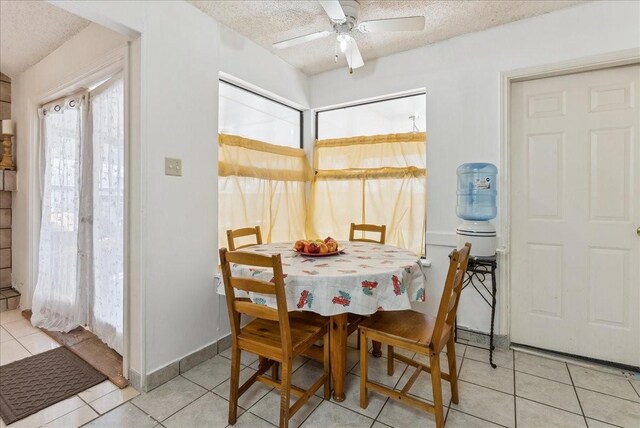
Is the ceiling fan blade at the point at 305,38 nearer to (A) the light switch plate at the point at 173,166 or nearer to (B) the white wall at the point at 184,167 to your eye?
(B) the white wall at the point at 184,167

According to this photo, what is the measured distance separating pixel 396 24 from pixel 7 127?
3.92 m

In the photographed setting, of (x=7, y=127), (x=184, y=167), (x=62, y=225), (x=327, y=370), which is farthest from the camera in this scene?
(x=7, y=127)

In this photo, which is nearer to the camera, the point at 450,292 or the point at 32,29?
the point at 450,292

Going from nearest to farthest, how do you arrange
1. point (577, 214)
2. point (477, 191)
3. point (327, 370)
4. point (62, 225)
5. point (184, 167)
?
point (327, 370)
point (184, 167)
point (577, 214)
point (477, 191)
point (62, 225)

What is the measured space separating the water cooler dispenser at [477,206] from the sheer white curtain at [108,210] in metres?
2.47

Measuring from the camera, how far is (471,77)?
2531 millimetres

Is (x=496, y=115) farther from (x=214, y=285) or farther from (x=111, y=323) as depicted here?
(x=111, y=323)

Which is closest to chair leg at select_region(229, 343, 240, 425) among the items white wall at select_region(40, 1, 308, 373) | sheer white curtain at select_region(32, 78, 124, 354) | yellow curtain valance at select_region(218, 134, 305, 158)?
white wall at select_region(40, 1, 308, 373)

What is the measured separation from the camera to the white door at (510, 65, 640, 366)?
2137 mm

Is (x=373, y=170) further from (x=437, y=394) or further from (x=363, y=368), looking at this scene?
(x=437, y=394)

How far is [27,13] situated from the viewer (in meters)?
2.23

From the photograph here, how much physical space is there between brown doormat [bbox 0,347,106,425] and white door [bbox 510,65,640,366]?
123 inches

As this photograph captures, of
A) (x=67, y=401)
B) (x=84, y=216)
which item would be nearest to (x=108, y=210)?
(x=84, y=216)

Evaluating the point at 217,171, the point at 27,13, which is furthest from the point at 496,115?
the point at 27,13
